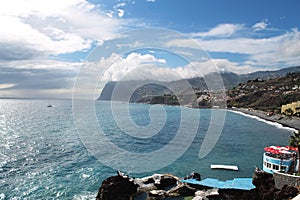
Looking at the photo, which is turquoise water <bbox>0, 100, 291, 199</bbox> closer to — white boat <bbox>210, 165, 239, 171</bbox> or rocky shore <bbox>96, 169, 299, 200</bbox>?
white boat <bbox>210, 165, 239, 171</bbox>

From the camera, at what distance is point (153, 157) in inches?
1549

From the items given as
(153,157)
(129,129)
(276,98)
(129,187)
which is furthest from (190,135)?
(276,98)

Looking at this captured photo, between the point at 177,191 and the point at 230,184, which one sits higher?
the point at 230,184

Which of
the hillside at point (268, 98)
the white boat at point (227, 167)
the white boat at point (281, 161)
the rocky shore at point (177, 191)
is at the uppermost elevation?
the hillside at point (268, 98)

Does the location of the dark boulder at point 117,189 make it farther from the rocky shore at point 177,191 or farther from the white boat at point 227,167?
the white boat at point 227,167

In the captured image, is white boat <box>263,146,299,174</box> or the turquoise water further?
the turquoise water

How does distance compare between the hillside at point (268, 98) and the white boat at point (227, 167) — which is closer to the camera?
the white boat at point (227, 167)

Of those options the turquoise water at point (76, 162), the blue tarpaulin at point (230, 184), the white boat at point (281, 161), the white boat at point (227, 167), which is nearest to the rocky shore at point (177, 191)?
the blue tarpaulin at point (230, 184)

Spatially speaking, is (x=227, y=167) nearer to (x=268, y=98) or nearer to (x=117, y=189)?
(x=117, y=189)

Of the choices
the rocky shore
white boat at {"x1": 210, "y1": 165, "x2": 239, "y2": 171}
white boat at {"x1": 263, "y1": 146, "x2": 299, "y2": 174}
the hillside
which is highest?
the hillside

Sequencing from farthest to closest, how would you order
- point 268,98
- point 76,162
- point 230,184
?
point 268,98
point 76,162
point 230,184

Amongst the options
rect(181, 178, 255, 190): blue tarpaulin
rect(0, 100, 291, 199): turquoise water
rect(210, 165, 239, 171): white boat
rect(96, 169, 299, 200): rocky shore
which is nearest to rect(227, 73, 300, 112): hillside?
rect(0, 100, 291, 199): turquoise water

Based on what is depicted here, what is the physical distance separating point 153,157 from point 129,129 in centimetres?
2871

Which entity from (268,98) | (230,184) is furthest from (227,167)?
(268,98)
